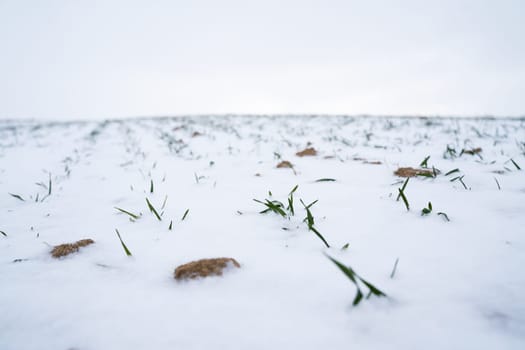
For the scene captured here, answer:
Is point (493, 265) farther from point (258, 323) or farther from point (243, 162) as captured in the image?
point (243, 162)

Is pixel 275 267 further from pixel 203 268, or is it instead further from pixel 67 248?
pixel 67 248

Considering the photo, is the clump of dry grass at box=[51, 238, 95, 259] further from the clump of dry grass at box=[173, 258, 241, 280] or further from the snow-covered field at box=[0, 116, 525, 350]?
the clump of dry grass at box=[173, 258, 241, 280]

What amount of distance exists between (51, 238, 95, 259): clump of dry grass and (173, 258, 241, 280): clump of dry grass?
54 centimetres

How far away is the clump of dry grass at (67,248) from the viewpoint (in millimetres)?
1195

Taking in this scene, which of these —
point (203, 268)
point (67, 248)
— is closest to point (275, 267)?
point (203, 268)

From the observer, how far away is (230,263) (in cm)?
103

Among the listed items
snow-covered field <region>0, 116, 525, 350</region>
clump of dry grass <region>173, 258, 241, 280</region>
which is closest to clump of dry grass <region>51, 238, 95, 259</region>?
snow-covered field <region>0, 116, 525, 350</region>

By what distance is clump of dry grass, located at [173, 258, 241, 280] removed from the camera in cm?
98

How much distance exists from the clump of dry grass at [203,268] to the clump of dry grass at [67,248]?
1.76ft

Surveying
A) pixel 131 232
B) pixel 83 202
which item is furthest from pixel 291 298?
pixel 83 202

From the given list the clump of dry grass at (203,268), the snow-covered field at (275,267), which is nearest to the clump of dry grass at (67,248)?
the snow-covered field at (275,267)

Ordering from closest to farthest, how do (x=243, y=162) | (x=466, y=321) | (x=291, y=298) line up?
(x=466, y=321), (x=291, y=298), (x=243, y=162)

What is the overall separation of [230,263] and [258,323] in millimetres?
293

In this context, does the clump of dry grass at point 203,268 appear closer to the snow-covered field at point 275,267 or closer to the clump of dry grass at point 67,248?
the snow-covered field at point 275,267
